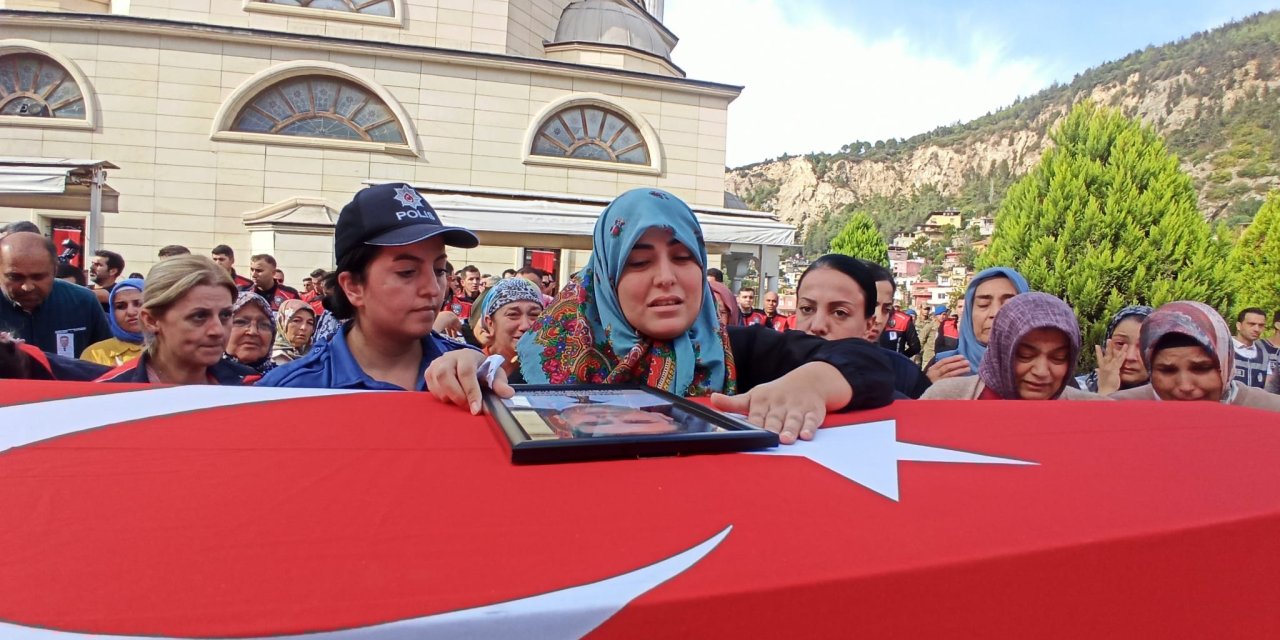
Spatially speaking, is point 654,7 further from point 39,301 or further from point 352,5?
point 39,301

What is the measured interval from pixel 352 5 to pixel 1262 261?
21908 millimetres

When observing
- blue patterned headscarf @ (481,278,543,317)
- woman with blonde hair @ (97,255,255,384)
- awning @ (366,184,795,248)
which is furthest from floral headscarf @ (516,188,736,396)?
awning @ (366,184,795,248)

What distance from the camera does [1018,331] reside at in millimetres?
2357

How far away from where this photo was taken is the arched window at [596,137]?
627 inches

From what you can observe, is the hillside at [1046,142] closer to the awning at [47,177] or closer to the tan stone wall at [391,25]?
the tan stone wall at [391,25]

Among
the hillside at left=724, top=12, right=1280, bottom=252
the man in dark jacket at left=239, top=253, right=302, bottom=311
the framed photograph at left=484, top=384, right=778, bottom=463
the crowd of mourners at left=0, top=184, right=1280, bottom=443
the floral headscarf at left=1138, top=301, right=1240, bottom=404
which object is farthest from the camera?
the hillside at left=724, top=12, right=1280, bottom=252

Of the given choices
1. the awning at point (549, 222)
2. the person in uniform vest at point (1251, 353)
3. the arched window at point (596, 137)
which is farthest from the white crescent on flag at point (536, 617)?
the arched window at point (596, 137)

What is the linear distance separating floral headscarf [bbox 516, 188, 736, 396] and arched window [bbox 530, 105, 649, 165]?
48.8 feet

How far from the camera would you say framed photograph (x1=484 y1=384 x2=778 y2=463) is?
2.73ft

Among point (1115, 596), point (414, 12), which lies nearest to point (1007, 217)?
point (1115, 596)

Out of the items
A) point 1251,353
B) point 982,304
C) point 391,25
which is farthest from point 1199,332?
point 391,25

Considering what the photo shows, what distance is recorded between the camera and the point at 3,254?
11.4ft

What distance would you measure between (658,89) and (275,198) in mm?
8772

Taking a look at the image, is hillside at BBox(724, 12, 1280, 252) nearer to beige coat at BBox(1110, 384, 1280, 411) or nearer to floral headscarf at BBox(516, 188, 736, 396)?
beige coat at BBox(1110, 384, 1280, 411)
